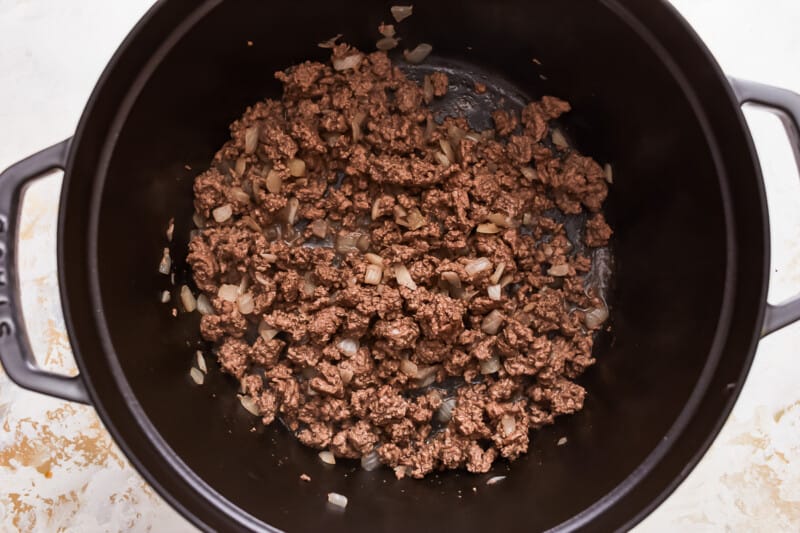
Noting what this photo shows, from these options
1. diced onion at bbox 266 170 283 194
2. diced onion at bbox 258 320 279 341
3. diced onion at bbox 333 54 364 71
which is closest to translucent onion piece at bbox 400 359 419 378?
diced onion at bbox 258 320 279 341

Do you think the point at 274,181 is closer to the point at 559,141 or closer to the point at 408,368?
the point at 408,368

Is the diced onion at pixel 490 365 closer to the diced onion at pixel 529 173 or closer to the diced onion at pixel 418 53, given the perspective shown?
the diced onion at pixel 529 173

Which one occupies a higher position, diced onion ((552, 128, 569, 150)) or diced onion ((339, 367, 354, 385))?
diced onion ((552, 128, 569, 150))

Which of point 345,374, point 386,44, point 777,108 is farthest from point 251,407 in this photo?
point 777,108

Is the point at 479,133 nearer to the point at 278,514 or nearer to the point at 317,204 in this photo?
the point at 317,204

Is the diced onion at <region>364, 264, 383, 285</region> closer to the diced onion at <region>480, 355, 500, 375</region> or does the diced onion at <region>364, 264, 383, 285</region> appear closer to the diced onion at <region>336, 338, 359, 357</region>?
the diced onion at <region>336, 338, 359, 357</region>

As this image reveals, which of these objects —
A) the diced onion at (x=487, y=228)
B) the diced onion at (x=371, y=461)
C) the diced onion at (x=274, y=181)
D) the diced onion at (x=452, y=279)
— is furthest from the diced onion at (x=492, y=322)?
the diced onion at (x=274, y=181)
